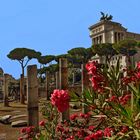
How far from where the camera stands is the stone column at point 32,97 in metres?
12.1

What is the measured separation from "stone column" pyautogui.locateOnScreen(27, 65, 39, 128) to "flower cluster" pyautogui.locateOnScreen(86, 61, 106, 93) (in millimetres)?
6781

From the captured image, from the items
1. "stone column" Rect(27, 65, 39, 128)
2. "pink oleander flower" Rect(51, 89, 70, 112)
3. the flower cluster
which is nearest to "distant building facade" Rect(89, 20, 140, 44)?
"stone column" Rect(27, 65, 39, 128)

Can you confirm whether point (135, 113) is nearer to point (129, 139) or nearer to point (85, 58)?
point (129, 139)

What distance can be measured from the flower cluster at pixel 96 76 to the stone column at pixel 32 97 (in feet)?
22.2

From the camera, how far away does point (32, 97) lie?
12.7 m

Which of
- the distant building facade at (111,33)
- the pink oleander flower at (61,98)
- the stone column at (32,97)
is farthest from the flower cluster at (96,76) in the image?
the distant building facade at (111,33)

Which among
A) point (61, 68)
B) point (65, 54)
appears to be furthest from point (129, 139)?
point (65, 54)

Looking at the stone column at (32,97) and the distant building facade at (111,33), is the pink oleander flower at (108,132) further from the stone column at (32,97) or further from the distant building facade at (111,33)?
the distant building facade at (111,33)

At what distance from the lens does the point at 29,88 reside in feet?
41.7

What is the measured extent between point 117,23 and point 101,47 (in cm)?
2561

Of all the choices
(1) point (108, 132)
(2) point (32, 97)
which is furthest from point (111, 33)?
(1) point (108, 132)

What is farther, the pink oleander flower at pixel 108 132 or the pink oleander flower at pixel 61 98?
the pink oleander flower at pixel 108 132

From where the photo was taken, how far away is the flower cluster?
214 inches

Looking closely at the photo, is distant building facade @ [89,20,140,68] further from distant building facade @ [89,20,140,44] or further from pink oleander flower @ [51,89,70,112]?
pink oleander flower @ [51,89,70,112]
